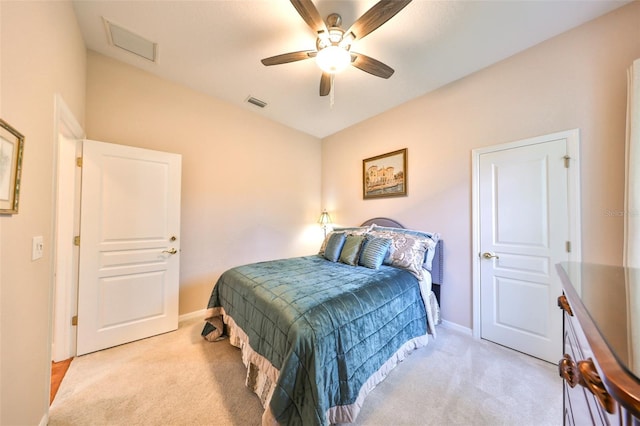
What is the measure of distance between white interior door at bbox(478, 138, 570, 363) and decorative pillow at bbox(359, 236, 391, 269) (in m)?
1.04

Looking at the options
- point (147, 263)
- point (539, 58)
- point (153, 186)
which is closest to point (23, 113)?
point (153, 186)

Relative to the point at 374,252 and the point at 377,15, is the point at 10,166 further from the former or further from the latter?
the point at 374,252

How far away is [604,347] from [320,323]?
1.17m

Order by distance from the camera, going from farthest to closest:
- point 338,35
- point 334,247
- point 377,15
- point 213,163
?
1. point 213,163
2. point 334,247
3. point 338,35
4. point 377,15

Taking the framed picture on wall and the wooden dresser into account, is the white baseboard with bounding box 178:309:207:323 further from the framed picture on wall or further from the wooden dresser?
the wooden dresser

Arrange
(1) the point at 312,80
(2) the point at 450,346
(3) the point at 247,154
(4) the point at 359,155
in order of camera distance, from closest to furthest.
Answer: (2) the point at 450,346 → (1) the point at 312,80 → (3) the point at 247,154 → (4) the point at 359,155

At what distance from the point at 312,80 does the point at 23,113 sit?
2371 mm

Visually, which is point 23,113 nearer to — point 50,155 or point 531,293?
point 50,155

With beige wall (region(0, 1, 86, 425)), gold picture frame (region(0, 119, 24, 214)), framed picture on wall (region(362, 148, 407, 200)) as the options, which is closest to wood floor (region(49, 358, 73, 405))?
beige wall (region(0, 1, 86, 425))

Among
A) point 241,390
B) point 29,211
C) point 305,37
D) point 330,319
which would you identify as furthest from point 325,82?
point 241,390

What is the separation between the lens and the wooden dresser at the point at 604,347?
38 cm

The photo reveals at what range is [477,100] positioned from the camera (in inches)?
100

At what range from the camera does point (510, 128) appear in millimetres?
2322

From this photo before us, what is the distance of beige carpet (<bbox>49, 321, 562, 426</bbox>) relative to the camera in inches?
59.1
